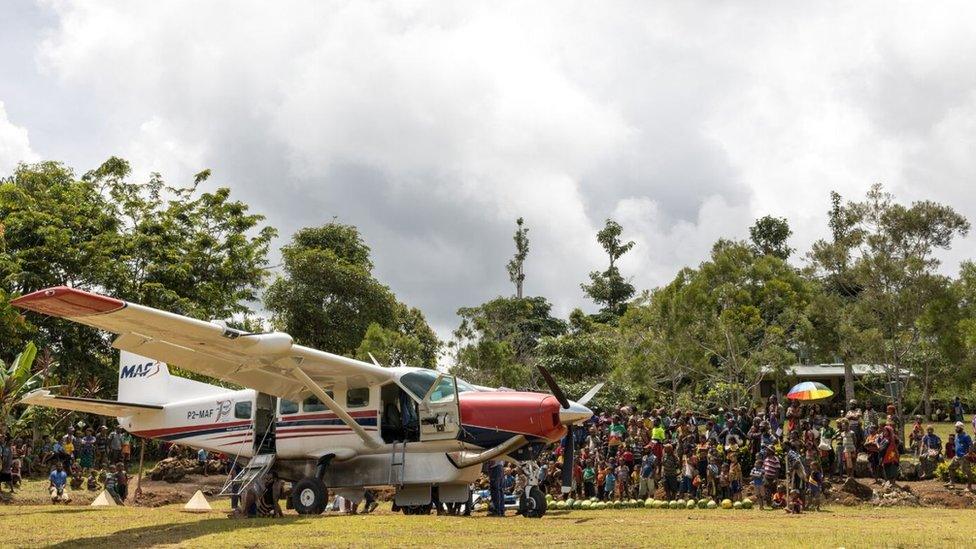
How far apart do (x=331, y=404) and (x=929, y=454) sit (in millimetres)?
14705

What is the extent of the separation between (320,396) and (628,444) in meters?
10.9

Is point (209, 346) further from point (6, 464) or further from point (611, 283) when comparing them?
point (611, 283)

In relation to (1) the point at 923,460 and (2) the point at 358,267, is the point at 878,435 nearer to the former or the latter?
(1) the point at 923,460

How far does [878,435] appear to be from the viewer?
22.9 m

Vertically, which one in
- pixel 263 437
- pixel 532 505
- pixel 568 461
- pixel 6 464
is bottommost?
pixel 532 505

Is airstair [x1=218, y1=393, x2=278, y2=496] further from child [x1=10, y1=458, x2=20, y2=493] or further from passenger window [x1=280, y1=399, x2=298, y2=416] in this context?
child [x1=10, y1=458, x2=20, y2=493]

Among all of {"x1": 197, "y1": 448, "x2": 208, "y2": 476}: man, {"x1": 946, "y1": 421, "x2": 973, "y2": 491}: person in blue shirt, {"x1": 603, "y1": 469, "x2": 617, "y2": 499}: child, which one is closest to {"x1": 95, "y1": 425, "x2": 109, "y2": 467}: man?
{"x1": 197, "y1": 448, "x2": 208, "y2": 476}: man

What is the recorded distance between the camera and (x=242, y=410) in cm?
1956

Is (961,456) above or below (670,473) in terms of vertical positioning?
above

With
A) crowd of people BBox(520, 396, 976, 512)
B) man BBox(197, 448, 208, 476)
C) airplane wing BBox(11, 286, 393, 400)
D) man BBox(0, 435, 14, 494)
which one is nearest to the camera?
airplane wing BBox(11, 286, 393, 400)

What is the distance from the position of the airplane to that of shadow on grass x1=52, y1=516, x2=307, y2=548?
6.12ft

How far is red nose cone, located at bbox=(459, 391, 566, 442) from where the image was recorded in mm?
16656

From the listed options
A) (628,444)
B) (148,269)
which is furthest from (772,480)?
(148,269)

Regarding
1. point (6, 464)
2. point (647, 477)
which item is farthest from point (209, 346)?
point (6, 464)
